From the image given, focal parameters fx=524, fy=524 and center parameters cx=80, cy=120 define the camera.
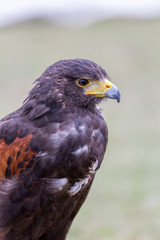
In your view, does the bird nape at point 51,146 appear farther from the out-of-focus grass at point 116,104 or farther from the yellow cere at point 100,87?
the out-of-focus grass at point 116,104

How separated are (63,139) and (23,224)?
0.83 meters

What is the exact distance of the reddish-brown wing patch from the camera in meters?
4.31

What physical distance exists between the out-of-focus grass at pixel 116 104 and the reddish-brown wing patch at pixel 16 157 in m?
2.75

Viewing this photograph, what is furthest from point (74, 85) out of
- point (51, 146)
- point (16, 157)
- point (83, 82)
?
point (16, 157)

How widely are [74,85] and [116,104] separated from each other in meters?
9.80

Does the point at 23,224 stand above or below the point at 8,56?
above

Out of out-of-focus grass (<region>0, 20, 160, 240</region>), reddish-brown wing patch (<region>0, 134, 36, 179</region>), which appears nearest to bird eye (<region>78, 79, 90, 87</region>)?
reddish-brown wing patch (<region>0, 134, 36, 179</region>)

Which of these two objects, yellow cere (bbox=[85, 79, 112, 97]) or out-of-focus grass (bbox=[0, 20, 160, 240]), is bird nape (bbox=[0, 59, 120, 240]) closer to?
yellow cere (bbox=[85, 79, 112, 97])

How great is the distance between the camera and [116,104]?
1416 centimetres

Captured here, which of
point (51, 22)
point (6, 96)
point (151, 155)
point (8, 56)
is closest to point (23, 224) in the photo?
point (151, 155)

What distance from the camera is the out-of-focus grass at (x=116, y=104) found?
24.5 ft

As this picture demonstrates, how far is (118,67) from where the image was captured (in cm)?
1722

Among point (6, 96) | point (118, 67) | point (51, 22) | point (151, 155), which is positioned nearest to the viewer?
point (151, 155)

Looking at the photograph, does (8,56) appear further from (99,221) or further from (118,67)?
(99,221)
